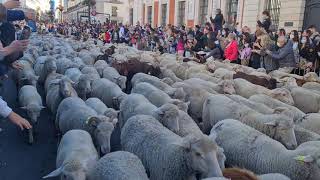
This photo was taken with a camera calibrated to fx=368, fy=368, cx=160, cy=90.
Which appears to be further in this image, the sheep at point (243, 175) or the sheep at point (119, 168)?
the sheep at point (119, 168)

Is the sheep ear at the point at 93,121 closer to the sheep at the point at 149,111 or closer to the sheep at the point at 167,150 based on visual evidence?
the sheep at the point at 167,150

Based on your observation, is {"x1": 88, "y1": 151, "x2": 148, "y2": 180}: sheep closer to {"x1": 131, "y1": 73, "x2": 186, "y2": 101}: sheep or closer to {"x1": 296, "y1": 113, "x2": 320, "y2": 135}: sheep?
{"x1": 296, "y1": 113, "x2": 320, "y2": 135}: sheep

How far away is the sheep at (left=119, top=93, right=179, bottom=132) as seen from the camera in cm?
491

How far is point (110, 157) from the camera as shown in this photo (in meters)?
3.82

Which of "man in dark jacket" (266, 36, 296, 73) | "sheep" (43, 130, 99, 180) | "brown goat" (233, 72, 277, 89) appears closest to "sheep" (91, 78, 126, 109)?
"sheep" (43, 130, 99, 180)

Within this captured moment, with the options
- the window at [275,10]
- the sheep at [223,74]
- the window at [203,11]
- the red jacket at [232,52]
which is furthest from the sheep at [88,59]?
the window at [203,11]

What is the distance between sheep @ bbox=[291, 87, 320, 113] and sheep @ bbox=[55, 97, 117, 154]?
3650mm

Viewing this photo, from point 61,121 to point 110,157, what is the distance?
2162 millimetres

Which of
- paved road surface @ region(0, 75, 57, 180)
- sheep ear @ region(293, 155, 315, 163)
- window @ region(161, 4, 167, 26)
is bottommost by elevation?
paved road surface @ region(0, 75, 57, 180)

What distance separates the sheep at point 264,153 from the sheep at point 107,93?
8.67 ft

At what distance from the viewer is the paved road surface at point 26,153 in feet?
17.2

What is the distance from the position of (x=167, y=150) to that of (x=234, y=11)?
18.6m

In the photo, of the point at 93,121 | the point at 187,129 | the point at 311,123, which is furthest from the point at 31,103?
the point at 311,123

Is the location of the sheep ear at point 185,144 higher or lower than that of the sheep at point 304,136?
higher
